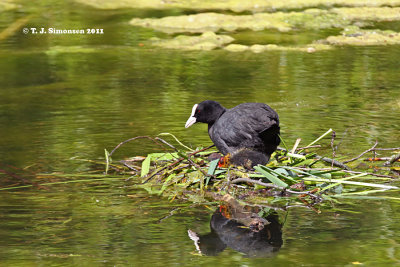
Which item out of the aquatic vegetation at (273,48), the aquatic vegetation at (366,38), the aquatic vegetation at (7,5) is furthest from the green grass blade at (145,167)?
the aquatic vegetation at (7,5)

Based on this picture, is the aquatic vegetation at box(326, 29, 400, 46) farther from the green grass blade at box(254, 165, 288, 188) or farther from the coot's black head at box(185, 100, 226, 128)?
the green grass blade at box(254, 165, 288, 188)

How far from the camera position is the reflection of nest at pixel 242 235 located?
4.13 m

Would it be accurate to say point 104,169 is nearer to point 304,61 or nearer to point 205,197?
point 205,197

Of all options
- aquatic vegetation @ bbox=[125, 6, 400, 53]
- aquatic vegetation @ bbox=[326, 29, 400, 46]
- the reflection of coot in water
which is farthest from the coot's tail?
aquatic vegetation @ bbox=[326, 29, 400, 46]

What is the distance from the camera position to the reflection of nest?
413cm

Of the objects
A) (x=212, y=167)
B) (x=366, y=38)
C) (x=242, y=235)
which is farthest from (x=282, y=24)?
(x=242, y=235)

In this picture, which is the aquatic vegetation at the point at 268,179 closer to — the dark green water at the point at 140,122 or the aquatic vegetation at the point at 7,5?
the dark green water at the point at 140,122

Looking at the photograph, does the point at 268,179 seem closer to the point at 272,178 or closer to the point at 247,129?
the point at 272,178

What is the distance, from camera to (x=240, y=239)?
429 cm

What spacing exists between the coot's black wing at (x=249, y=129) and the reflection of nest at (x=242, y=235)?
2.38ft

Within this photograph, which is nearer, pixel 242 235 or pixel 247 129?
pixel 242 235

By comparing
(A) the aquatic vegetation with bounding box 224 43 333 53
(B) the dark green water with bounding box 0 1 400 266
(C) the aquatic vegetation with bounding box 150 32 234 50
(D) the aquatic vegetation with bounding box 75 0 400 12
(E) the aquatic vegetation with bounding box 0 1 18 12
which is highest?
(E) the aquatic vegetation with bounding box 0 1 18 12

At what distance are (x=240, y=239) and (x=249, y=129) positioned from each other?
1.24m

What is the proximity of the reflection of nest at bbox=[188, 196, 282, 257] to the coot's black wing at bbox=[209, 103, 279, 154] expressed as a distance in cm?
73
